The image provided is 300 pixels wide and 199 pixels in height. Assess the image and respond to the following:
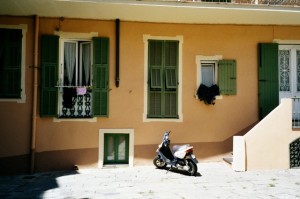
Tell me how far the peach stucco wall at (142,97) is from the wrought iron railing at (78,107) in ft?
0.86

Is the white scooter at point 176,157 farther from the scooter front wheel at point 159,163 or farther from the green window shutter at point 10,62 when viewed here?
the green window shutter at point 10,62

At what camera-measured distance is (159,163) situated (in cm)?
841

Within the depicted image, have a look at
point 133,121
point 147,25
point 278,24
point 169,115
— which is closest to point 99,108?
point 133,121

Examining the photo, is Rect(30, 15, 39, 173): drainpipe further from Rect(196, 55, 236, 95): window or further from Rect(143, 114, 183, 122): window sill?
Rect(196, 55, 236, 95): window

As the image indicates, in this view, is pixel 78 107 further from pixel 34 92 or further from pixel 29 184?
pixel 29 184

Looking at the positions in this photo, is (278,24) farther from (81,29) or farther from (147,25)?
(81,29)

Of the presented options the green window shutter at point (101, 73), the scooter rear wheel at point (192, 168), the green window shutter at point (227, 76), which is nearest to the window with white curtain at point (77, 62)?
the green window shutter at point (101, 73)

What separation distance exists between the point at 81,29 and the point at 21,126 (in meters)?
3.19

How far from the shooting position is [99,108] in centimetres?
871

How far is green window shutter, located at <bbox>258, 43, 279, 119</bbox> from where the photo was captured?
9.23m

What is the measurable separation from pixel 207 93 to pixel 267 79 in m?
1.95

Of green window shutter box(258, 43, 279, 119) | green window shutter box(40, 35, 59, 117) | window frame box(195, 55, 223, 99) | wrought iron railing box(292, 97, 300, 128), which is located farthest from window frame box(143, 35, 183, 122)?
wrought iron railing box(292, 97, 300, 128)

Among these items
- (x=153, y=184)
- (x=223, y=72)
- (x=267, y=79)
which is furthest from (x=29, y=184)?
(x=267, y=79)

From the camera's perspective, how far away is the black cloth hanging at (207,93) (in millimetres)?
8953
